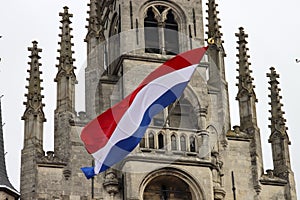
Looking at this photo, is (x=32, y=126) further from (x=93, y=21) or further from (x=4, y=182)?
(x=93, y=21)

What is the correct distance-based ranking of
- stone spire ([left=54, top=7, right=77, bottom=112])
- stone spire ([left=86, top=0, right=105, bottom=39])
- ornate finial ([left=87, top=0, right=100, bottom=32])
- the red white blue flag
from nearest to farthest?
1. the red white blue flag
2. stone spire ([left=54, top=7, right=77, bottom=112])
3. stone spire ([left=86, top=0, right=105, bottom=39])
4. ornate finial ([left=87, top=0, right=100, bottom=32])

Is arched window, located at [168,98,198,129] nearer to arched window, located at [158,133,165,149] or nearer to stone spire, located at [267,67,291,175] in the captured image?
arched window, located at [158,133,165,149]

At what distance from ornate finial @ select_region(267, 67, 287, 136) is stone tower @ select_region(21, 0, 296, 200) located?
132mm

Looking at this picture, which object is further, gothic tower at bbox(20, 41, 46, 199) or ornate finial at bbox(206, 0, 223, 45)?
ornate finial at bbox(206, 0, 223, 45)

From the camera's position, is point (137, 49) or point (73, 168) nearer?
point (73, 168)

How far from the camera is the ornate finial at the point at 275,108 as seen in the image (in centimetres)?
3750

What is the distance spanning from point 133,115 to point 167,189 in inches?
96.3

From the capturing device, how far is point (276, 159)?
37.0 metres

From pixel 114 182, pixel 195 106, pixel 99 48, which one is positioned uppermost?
pixel 99 48

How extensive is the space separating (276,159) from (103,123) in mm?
5962

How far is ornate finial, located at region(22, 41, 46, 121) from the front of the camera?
1411 inches

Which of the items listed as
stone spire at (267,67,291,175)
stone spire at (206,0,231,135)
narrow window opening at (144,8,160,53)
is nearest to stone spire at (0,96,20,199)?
narrow window opening at (144,8,160,53)

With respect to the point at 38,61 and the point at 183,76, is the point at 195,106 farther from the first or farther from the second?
the point at 38,61

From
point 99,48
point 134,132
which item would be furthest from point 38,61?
point 134,132
